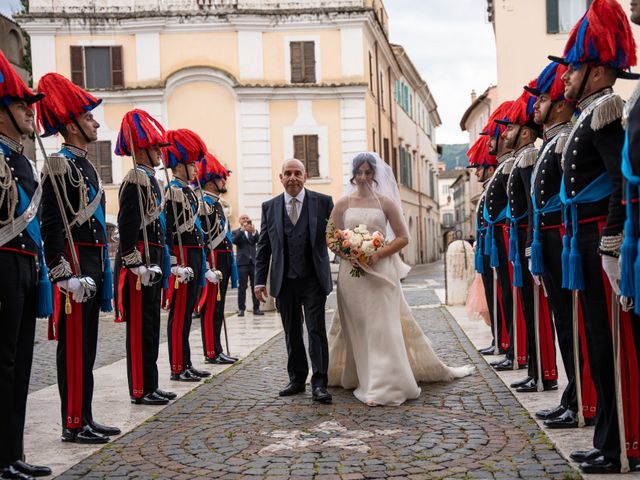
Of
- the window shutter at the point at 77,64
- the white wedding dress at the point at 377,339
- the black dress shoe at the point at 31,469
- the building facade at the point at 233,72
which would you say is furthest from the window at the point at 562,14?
the black dress shoe at the point at 31,469

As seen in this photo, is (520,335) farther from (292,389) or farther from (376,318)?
(292,389)

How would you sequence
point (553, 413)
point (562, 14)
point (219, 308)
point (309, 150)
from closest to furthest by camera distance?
point (553, 413) < point (219, 308) < point (562, 14) < point (309, 150)

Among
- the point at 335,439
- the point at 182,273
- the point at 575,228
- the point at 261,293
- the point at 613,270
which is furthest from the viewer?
the point at 182,273

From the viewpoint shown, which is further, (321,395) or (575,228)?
(321,395)

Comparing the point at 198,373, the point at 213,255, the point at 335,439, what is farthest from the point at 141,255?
the point at 213,255

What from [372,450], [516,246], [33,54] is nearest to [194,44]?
[33,54]

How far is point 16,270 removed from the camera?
5.15m

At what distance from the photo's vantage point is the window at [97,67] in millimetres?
30734

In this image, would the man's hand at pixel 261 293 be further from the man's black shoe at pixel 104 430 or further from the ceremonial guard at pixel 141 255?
the man's black shoe at pixel 104 430

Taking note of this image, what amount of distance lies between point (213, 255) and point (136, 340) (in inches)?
113

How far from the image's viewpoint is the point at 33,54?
30.5m

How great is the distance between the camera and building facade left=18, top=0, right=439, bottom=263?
30.6m

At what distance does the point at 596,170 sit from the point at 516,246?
2.97 m

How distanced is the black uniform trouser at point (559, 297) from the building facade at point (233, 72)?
80.6 feet
